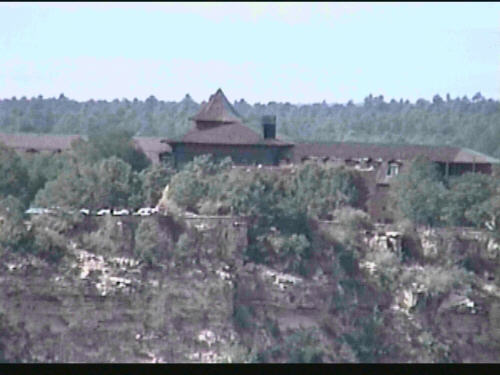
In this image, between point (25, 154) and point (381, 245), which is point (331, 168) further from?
point (25, 154)

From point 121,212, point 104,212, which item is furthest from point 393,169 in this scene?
point 104,212

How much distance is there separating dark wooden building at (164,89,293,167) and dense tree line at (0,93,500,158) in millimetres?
137

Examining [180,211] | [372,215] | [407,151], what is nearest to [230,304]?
[180,211]

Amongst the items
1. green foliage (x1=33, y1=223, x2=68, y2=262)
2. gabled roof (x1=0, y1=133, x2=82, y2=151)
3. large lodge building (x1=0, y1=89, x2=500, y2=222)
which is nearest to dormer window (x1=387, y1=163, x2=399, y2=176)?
large lodge building (x1=0, y1=89, x2=500, y2=222)

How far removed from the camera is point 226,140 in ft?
33.2

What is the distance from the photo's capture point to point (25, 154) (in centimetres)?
1042

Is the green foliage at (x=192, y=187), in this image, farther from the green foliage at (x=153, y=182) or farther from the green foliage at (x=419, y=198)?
the green foliage at (x=419, y=198)

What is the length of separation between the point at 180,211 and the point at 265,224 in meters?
0.54

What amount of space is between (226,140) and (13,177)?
6.12 ft

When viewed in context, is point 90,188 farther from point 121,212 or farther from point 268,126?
point 268,126

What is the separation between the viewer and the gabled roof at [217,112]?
10.4 m

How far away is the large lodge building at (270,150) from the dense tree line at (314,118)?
0.57 feet

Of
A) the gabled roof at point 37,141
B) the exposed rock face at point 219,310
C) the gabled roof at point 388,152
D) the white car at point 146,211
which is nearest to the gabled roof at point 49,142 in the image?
the gabled roof at point 37,141

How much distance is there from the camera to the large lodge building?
32.7ft
